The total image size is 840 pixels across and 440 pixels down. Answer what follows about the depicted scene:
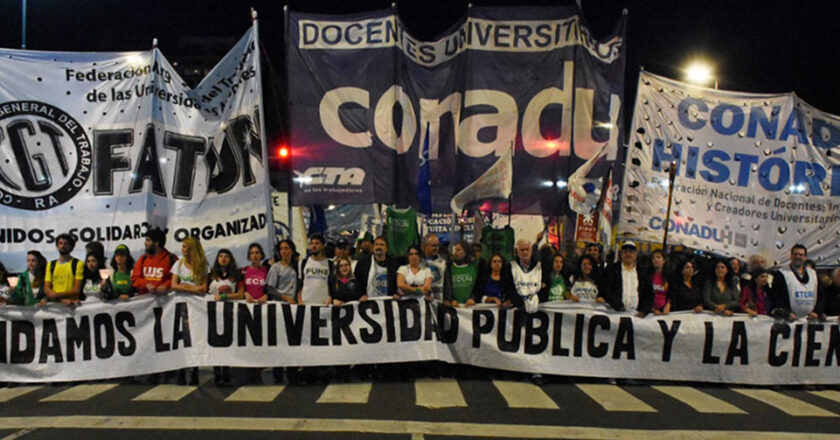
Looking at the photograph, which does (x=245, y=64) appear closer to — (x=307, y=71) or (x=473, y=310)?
(x=307, y=71)

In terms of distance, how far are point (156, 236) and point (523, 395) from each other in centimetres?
478

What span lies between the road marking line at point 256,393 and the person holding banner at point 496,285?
253 centimetres

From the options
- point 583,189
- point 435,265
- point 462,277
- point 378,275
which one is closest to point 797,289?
point 583,189

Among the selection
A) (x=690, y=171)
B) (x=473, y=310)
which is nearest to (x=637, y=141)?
(x=690, y=171)

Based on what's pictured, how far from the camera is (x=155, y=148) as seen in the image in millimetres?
7844

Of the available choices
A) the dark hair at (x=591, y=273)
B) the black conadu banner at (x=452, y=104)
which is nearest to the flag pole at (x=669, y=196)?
the black conadu banner at (x=452, y=104)

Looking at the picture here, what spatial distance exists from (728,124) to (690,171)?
0.96 metres

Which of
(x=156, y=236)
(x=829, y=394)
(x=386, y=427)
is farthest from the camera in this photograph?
(x=156, y=236)

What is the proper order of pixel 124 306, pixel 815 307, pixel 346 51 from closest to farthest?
pixel 124 306
pixel 815 307
pixel 346 51

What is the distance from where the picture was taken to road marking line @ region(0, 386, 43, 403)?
6331 mm

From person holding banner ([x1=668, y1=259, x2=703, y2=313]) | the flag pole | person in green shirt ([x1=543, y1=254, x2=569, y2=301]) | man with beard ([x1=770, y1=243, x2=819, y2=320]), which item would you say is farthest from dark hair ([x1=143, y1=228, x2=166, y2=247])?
man with beard ([x1=770, y1=243, x2=819, y2=320])

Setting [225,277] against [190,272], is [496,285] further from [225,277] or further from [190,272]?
[190,272]

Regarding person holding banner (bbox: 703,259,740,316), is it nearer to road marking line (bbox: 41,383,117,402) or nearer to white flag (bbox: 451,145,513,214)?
white flag (bbox: 451,145,513,214)

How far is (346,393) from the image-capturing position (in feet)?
21.1
